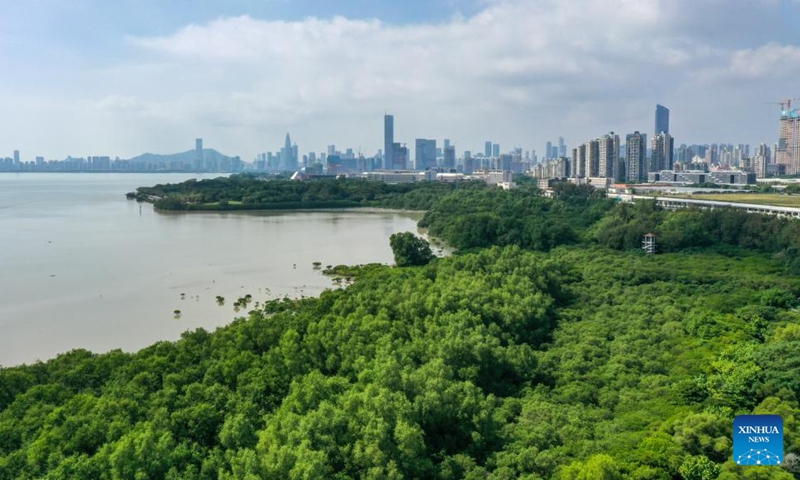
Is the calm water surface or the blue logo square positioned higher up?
the blue logo square

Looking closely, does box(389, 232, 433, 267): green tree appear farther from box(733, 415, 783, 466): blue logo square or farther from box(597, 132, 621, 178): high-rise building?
box(597, 132, 621, 178): high-rise building

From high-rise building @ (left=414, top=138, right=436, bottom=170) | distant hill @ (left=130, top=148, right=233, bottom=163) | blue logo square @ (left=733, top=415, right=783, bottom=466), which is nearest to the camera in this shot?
blue logo square @ (left=733, top=415, right=783, bottom=466)

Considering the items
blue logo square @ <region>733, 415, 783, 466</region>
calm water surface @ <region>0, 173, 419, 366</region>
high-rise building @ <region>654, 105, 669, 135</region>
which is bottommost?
calm water surface @ <region>0, 173, 419, 366</region>

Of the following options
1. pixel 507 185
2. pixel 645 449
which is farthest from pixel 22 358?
pixel 507 185

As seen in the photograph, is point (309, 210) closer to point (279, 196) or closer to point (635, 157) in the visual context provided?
point (279, 196)

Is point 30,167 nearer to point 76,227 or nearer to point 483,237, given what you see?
point 76,227

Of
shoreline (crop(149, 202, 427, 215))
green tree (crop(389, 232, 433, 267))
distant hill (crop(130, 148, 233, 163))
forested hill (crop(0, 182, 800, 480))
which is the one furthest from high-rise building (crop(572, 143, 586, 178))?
distant hill (crop(130, 148, 233, 163))

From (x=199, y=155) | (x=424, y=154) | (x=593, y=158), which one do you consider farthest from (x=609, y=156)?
(x=199, y=155)
